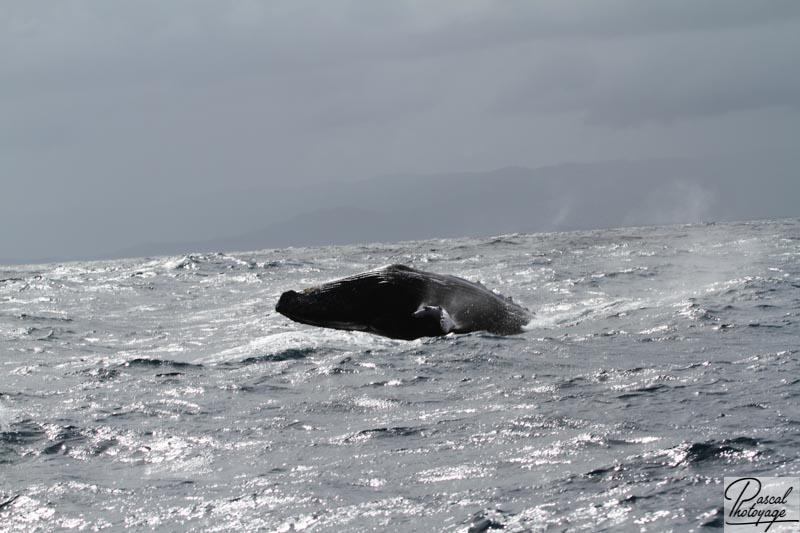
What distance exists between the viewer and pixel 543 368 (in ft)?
42.8

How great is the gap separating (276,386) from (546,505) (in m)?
6.11

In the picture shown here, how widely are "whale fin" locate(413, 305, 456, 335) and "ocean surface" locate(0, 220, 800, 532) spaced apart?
1.61ft

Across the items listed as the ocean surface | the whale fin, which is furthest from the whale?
the ocean surface

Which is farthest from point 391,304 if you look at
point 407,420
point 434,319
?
point 407,420

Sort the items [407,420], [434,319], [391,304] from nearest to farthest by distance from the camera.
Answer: [407,420], [434,319], [391,304]

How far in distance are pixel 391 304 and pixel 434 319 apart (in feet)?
3.52

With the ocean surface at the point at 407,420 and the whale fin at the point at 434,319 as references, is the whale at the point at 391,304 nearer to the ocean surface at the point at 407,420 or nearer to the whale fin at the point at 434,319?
Answer: the whale fin at the point at 434,319

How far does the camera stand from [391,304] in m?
16.9

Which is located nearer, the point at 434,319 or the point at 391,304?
the point at 434,319

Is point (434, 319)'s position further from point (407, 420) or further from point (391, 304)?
point (407, 420)

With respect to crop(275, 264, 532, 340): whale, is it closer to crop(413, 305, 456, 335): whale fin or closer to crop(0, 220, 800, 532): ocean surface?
crop(413, 305, 456, 335): whale fin

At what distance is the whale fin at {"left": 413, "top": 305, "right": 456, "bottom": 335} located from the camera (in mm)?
16125

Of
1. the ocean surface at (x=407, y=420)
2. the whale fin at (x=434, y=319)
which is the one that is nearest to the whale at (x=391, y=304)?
the whale fin at (x=434, y=319)

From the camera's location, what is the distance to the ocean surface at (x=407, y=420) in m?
7.57
